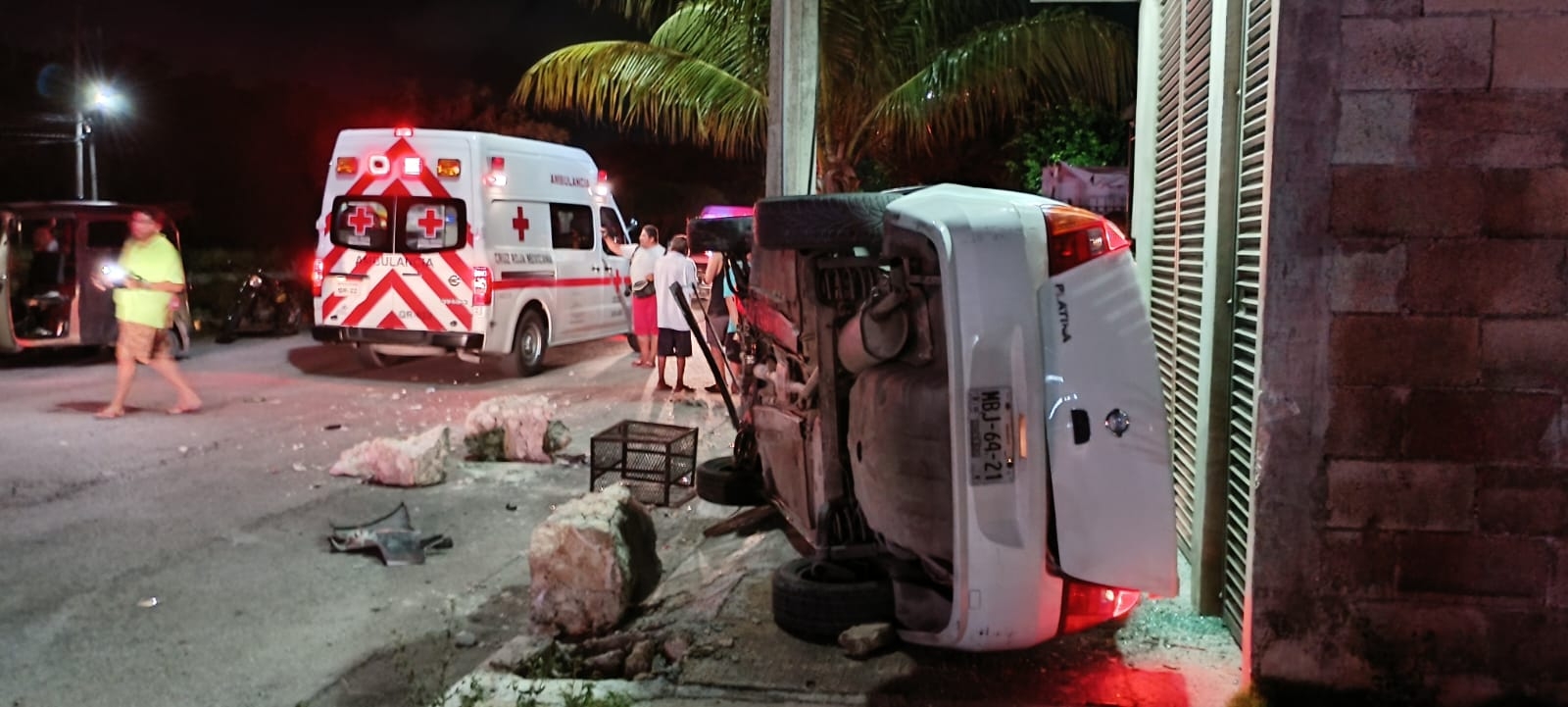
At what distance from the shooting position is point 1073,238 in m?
3.62

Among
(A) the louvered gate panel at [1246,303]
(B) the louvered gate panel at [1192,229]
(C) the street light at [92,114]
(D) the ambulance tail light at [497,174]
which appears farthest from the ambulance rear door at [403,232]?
(C) the street light at [92,114]

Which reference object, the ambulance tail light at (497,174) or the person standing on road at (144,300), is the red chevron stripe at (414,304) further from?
the person standing on road at (144,300)

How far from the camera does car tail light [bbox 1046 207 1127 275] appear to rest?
3600mm

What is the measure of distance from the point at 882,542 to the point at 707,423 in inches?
224

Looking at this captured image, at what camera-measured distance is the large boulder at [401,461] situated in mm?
7551

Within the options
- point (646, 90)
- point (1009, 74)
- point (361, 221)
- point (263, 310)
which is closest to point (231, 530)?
point (361, 221)

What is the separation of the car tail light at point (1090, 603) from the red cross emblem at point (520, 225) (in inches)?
370

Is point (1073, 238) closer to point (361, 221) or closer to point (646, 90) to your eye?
point (646, 90)

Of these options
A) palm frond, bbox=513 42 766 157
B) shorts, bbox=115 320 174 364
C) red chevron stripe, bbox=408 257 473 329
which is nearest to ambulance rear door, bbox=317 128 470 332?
red chevron stripe, bbox=408 257 473 329

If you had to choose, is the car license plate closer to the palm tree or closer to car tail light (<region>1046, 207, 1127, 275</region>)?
car tail light (<region>1046, 207, 1127, 275</region>)

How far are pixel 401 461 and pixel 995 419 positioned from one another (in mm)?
5039

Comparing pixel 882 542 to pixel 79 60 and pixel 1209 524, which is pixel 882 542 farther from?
pixel 79 60

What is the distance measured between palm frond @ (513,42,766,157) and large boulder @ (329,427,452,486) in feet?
18.3

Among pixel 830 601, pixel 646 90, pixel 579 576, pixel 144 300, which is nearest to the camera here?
pixel 830 601
